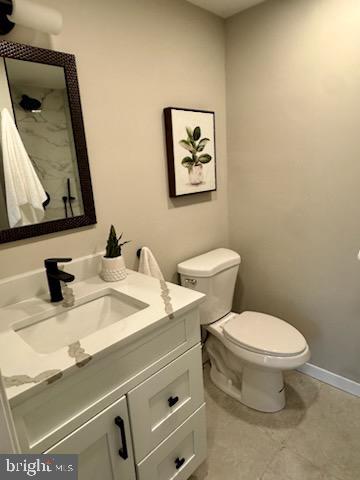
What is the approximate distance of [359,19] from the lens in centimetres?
135

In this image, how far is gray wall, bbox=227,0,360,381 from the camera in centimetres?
147

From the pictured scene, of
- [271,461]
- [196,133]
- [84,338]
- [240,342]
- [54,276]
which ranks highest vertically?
[196,133]

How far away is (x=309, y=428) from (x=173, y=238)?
1.23 m

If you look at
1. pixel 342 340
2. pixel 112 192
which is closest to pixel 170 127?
pixel 112 192

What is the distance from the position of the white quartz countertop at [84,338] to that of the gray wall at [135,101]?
175 mm

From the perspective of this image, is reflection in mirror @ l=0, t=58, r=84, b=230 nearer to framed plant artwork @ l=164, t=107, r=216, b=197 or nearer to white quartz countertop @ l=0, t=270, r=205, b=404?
white quartz countertop @ l=0, t=270, r=205, b=404

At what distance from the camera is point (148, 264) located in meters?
1.51

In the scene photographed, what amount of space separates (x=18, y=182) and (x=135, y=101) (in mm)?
678

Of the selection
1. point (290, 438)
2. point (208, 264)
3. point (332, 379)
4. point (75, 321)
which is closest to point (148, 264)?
point (208, 264)

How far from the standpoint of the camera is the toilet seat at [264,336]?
1479 mm

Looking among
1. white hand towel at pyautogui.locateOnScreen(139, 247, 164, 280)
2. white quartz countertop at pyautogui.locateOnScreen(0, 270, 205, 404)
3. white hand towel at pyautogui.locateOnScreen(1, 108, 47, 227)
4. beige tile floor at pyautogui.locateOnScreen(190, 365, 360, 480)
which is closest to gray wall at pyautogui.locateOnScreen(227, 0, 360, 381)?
beige tile floor at pyautogui.locateOnScreen(190, 365, 360, 480)

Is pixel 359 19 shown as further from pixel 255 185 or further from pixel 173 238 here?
pixel 173 238

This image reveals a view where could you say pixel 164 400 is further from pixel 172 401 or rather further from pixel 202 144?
pixel 202 144

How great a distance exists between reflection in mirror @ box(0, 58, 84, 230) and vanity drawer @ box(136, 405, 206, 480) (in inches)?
38.1
